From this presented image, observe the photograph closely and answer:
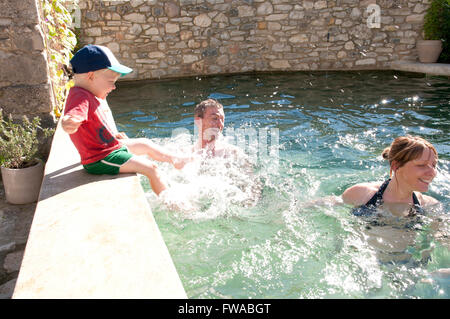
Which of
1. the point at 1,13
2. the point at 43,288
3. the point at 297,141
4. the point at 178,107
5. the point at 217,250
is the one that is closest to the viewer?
the point at 43,288

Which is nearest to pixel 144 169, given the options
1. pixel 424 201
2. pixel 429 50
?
pixel 424 201

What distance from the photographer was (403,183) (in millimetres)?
3010

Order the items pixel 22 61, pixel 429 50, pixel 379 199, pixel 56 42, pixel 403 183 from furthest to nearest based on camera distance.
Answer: pixel 429 50 < pixel 56 42 < pixel 22 61 < pixel 379 199 < pixel 403 183

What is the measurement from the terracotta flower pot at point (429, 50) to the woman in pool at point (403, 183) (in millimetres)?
8078

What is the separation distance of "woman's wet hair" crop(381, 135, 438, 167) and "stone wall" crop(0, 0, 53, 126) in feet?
10.4

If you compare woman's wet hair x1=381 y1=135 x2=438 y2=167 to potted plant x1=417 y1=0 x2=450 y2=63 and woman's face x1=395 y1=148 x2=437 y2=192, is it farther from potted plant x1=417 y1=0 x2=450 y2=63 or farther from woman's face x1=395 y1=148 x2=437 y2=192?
potted plant x1=417 y1=0 x2=450 y2=63

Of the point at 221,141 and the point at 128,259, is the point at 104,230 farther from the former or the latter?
the point at 221,141

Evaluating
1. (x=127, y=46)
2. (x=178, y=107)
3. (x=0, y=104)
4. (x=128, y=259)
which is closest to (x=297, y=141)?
(x=178, y=107)

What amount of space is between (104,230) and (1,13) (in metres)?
2.52

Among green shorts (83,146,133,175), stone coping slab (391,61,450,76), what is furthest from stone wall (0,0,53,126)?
stone coping slab (391,61,450,76)

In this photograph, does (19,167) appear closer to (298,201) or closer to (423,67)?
(298,201)

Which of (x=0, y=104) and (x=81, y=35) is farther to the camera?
(x=81, y=35)

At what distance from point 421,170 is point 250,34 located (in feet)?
26.7

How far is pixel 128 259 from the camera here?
1.75 m
